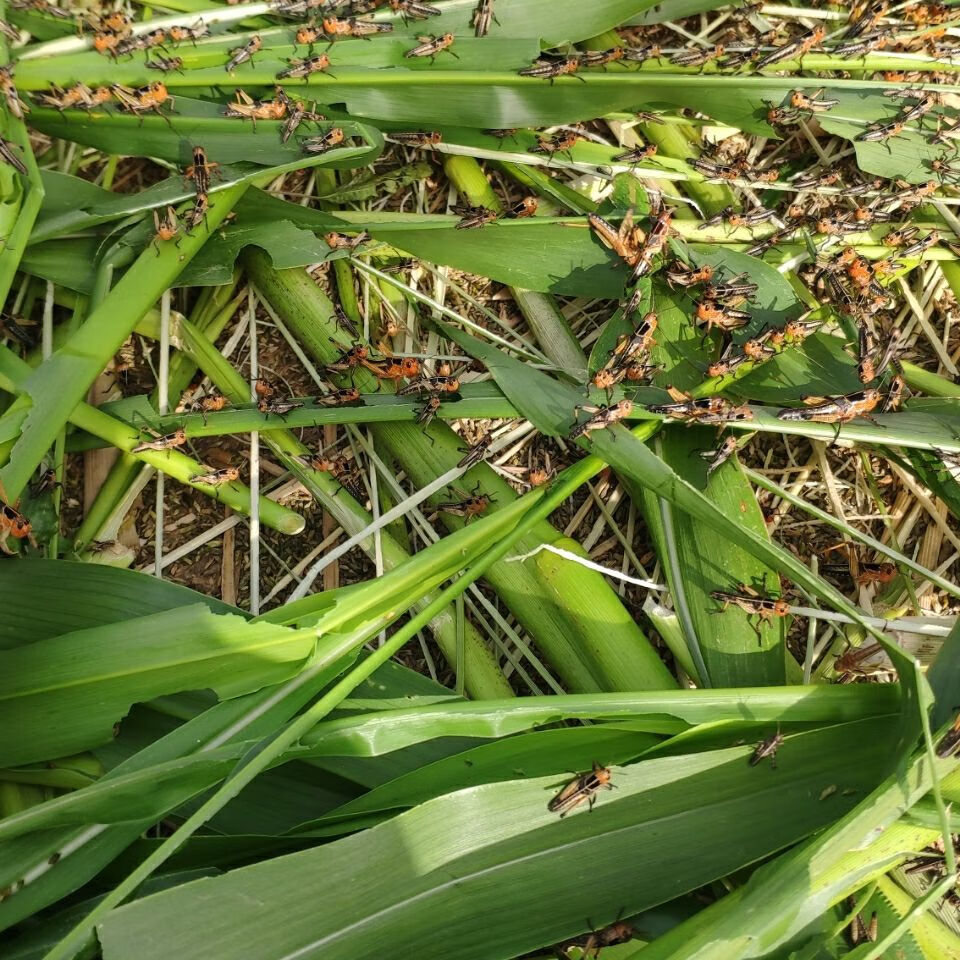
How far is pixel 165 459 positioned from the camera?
3.13 meters

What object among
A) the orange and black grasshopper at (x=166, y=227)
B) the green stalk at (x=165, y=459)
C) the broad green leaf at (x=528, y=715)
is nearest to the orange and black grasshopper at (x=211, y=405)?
the green stalk at (x=165, y=459)

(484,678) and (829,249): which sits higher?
(829,249)

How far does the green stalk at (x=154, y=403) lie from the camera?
3.25 meters

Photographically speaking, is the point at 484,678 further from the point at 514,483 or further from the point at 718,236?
the point at 718,236

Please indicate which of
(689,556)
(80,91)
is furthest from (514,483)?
(80,91)

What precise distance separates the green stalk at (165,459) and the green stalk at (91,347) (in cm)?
23

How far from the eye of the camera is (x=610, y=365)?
2.94 metres

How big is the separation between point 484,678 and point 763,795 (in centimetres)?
111

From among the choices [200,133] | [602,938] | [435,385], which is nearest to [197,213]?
[200,133]

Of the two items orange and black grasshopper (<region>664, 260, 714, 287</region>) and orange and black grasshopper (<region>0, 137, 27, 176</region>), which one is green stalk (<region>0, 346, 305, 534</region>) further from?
orange and black grasshopper (<region>664, 260, 714, 287</region>)

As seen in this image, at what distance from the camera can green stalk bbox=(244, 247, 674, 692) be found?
9.63 ft

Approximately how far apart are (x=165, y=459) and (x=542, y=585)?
1.58m

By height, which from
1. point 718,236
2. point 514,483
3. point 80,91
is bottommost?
point 514,483

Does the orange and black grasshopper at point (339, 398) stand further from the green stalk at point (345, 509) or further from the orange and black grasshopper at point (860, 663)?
the orange and black grasshopper at point (860, 663)
